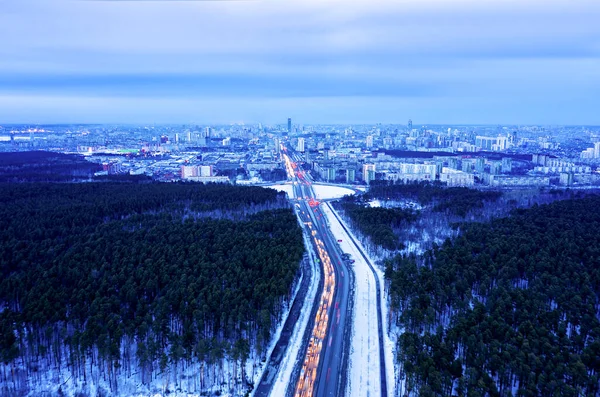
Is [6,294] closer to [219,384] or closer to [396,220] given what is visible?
[219,384]

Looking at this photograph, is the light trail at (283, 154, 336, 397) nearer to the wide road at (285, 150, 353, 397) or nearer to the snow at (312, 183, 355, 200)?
the wide road at (285, 150, 353, 397)

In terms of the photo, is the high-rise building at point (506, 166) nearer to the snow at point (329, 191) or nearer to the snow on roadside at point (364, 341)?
the snow at point (329, 191)

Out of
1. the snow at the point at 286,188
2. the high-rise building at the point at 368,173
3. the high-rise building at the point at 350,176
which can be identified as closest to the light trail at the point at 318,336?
the snow at the point at 286,188

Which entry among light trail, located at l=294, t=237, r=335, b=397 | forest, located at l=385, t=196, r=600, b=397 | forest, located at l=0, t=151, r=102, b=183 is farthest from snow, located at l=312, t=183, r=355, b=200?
forest, located at l=0, t=151, r=102, b=183

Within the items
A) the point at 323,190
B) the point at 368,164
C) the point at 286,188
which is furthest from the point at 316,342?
the point at 368,164

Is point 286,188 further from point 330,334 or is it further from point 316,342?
point 316,342

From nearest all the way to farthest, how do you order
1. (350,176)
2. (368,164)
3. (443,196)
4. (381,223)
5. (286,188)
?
(381,223) → (443,196) → (286,188) → (350,176) → (368,164)

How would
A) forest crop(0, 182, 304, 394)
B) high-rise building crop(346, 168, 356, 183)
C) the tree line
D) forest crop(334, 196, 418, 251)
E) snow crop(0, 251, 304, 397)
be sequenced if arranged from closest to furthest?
1. snow crop(0, 251, 304, 397)
2. forest crop(0, 182, 304, 394)
3. forest crop(334, 196, 418, 251)
4. the tree line
5. high-rise building crop(346, 168, 356, 183)
